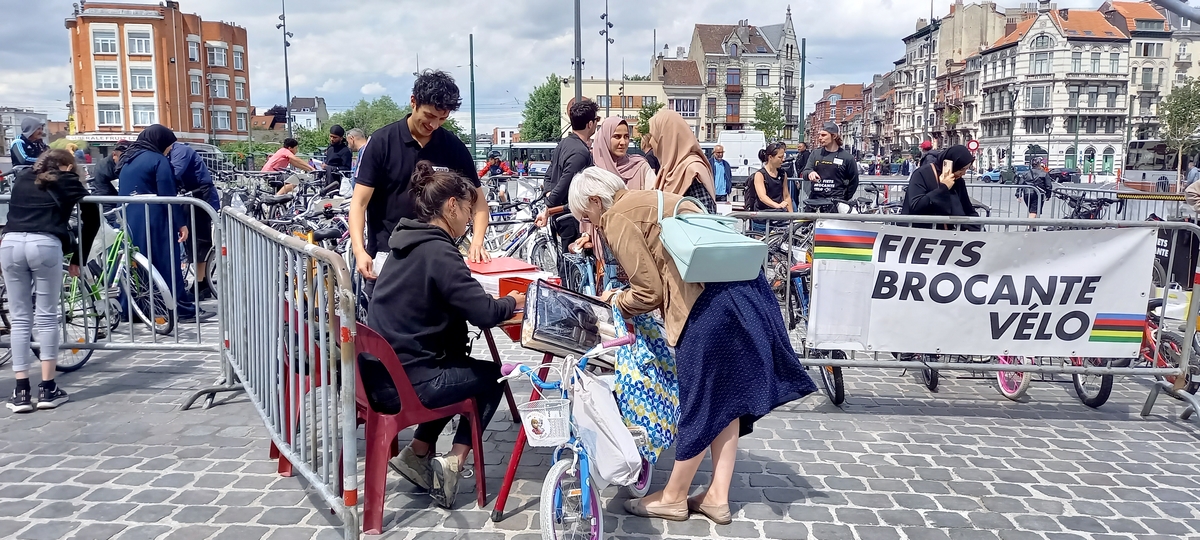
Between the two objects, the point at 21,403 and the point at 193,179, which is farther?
the point at 193,179

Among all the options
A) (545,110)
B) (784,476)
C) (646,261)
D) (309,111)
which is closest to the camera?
(646,261)

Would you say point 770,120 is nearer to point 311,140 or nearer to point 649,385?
point 311,140

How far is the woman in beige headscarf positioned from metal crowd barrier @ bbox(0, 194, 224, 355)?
2982mm

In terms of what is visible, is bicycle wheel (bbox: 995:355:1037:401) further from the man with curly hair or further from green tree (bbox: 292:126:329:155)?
green tree (bbox: 292:126:329:155)

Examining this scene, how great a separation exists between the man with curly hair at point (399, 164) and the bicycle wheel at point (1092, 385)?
4.20m

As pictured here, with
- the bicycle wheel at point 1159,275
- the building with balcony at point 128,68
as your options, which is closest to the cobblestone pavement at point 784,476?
the bicycle wheel at point 1159,275

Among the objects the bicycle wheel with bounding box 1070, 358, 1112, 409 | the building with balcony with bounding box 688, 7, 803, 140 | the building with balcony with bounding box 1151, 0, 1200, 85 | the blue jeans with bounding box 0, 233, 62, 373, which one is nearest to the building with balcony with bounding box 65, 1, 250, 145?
the building with balcony with bounding box 688, 7, 803, 140

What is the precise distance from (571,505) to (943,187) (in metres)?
4.99

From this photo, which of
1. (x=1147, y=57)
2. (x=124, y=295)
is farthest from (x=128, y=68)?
(x=1147, y=57)

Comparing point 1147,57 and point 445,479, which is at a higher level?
point 1147,57

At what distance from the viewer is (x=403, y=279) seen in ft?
12.0

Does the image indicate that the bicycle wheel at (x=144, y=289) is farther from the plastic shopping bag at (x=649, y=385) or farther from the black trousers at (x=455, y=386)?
the plastic shopping bag at (x=649, y=385)

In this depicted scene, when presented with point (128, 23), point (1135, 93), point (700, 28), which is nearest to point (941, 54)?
point (1135, 93)

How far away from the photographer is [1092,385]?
6.05 meters
